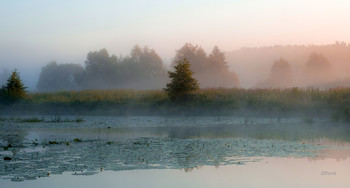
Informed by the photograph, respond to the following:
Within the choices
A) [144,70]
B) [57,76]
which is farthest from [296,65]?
[57,76]

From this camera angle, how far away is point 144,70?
8812 cm

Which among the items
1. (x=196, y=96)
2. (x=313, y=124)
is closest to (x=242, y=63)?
(x=196, y=96)

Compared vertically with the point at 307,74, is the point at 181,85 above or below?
below

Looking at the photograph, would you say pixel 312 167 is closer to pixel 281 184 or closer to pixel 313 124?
pixel 281 184

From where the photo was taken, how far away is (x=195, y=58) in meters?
83.5

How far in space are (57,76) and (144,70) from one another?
26479 millimetres

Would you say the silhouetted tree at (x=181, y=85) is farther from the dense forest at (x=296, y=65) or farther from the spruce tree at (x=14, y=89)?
the dense forest at (x=296, y=65)

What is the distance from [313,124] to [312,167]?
54.7 feet

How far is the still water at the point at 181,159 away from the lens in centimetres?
1227

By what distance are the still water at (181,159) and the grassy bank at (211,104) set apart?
30.8 feet

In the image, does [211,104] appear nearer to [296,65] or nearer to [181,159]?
[181,159]

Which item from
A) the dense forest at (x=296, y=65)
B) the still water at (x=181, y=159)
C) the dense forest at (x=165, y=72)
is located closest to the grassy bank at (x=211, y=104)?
the still water at (x=181, y=159)

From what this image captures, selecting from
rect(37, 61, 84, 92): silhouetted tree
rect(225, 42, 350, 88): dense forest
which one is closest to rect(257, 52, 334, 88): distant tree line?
rect(225, 42, 350, 88): dense forest

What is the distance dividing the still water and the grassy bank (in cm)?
939
